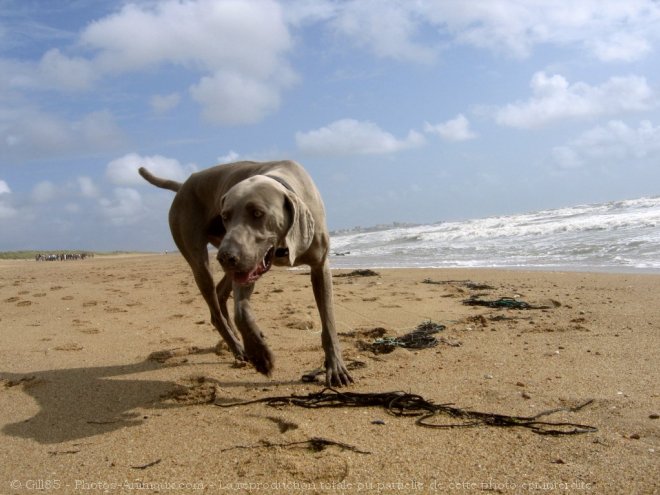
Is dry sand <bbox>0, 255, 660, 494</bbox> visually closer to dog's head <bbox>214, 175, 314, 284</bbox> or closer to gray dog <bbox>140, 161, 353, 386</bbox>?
gray dog <bbox>140, 161, 353, 386</bbox>

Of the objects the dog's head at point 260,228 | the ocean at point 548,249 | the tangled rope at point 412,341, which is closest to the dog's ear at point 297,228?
the dog's head at point 260,228

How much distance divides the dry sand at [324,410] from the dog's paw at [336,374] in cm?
10

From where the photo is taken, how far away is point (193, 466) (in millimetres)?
Answer: 2344

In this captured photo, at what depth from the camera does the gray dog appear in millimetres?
3049

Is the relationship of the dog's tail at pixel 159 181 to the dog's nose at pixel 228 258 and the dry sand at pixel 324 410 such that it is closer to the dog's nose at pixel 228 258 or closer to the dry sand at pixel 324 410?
the dry sand at pixel 324 410

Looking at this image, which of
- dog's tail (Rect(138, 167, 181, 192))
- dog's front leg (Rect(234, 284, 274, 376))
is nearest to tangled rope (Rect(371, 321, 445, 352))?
dog's front leg (Rect(234, 284, 274, 376))

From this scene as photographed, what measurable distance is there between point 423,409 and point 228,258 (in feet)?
4.24

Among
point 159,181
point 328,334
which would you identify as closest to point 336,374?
point 328,334

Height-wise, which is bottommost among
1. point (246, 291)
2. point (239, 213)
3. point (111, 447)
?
point (111, 447)

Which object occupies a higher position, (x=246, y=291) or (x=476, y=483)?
(x=246, y=291)

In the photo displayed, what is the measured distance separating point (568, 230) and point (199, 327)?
52.9 ft

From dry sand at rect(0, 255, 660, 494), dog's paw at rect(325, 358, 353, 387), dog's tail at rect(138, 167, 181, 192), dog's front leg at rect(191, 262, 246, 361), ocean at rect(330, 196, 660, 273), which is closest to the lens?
dry sand at rect(0, 255, 660, 494)

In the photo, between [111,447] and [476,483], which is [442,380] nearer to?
[476,483]

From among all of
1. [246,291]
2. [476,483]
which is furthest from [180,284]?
[476,483]
